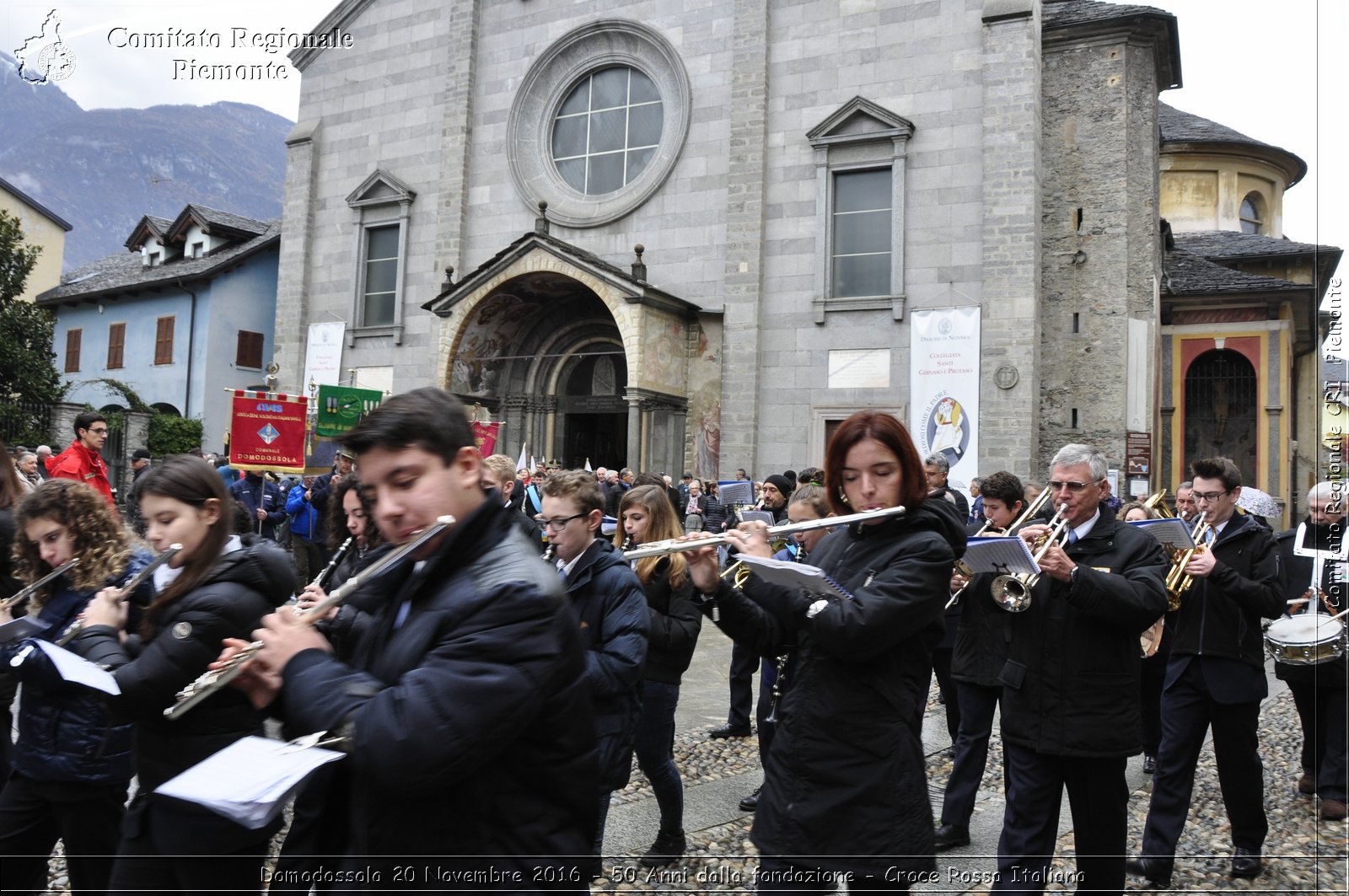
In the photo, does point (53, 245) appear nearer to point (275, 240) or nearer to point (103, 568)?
point (275, 240)

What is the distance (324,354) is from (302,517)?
1414 cm

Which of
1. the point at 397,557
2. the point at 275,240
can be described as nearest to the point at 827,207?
the point at 275,240

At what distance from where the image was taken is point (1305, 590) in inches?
311

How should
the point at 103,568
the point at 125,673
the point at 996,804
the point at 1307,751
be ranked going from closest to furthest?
the point at 125,673, the point at 103,568, the point at 996,804, the point at 1307,751

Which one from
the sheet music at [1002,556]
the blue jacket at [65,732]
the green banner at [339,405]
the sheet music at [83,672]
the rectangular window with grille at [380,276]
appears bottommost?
the blue jacket at [65,732]

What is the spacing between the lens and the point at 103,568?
13.5ft

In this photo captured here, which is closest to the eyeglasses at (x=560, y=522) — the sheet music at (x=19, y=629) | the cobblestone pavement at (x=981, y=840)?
the cobblestone pavement at (x=981, y=840)

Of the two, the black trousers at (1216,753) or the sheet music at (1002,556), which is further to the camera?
the black trousers at (1216,753)

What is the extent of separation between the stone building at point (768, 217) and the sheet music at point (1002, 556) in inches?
620

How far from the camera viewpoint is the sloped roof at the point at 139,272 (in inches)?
1198

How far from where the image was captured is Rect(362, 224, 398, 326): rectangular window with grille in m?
26.3

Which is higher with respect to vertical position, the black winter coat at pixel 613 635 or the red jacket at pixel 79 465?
the red jacket at pixel 79 465

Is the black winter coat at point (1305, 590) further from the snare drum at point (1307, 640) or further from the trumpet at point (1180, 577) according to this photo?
the trumpet at point (1180, 577)

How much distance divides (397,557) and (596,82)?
2410cm
